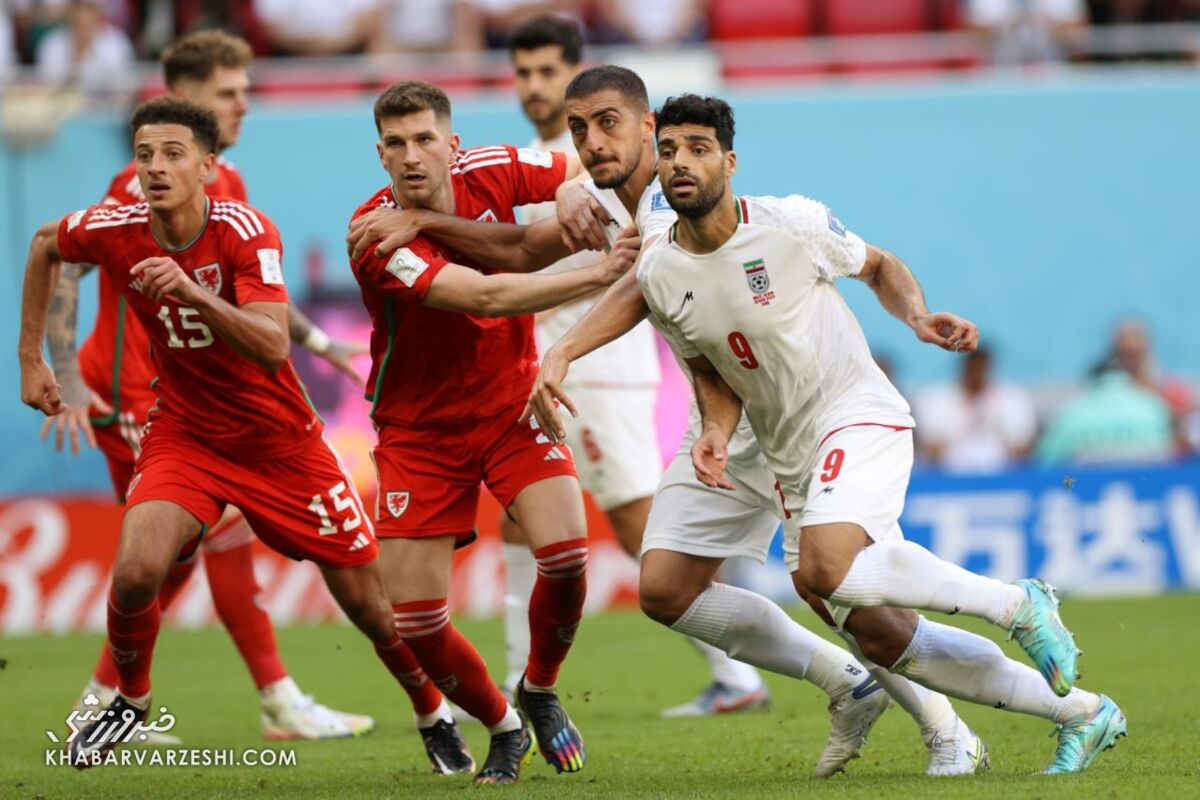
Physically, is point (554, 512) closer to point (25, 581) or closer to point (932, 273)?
point (25, 581)

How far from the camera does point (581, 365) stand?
32.2 ft

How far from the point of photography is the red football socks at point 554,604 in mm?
7258

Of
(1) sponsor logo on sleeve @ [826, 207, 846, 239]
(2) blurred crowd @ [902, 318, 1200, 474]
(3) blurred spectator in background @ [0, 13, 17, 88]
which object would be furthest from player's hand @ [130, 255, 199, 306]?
(3) blurred spectator in background @ [0, 13, 17, 88]

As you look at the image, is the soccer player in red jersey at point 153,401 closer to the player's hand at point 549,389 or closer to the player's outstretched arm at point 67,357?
the player's outstretched arm at point 67,357

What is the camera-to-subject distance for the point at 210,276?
7.47 metres

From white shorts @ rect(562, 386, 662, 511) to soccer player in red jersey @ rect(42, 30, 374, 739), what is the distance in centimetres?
142

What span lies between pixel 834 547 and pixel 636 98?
1.90 m

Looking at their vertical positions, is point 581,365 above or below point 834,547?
below

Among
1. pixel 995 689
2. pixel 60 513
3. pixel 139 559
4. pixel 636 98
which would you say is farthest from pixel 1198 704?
pixel 60 513

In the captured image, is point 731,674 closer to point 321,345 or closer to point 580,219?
point 321,345

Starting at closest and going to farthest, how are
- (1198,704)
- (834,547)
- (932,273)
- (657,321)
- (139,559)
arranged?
(834,547) < (657,321) < (139,559) < (1198,704) < (932,273)

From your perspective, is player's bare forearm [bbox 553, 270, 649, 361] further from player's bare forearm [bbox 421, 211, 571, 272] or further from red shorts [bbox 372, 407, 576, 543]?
red shorts [bbox 372, 407, 576, 543]

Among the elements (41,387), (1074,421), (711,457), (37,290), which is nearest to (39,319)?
(37,290)

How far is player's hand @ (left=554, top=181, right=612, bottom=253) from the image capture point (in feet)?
23.1
